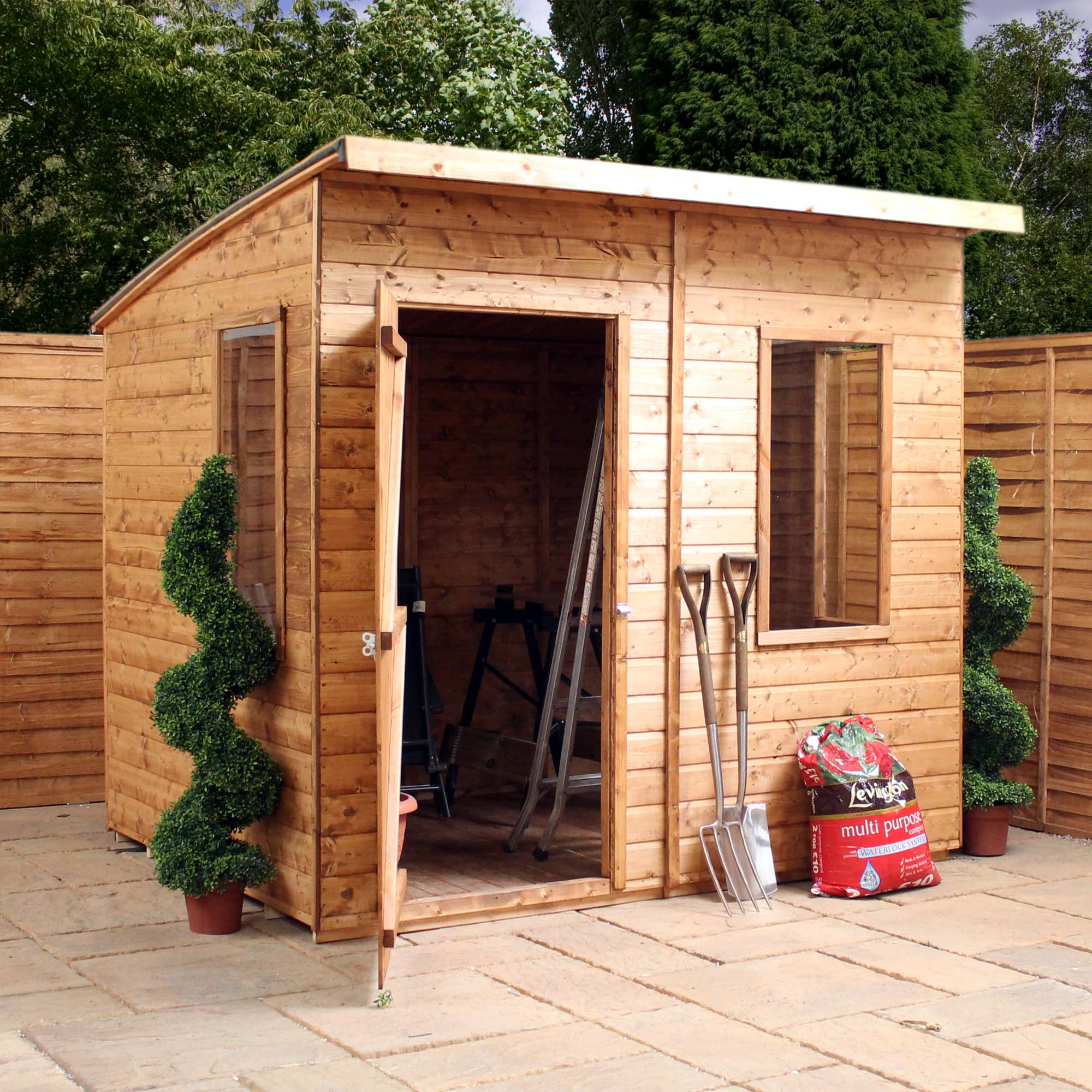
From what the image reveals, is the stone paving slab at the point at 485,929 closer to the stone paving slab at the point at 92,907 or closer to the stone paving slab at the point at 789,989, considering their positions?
the stone paving slab at the point at 789,989

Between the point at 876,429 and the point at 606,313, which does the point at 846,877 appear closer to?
the point at 876,429

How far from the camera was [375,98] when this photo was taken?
20328 millimetres

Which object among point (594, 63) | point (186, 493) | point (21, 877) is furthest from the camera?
point (594, 63)

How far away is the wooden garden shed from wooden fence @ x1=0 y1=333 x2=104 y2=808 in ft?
2.42

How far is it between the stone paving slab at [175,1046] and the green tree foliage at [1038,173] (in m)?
18.9

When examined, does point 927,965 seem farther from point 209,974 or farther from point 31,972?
point 31,972

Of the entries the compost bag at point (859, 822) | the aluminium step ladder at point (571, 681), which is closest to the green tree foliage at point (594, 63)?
the aluminium step ladder at point (571, 681)

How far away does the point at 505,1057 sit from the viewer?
4.02m

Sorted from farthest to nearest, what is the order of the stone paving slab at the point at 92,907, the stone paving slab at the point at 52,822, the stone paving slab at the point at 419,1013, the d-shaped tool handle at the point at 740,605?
the stone paving slab at the point at 52,822 < the d-shaped tool handle at the point at 740,605 < the stone paving slab at the point at 92,907 < the stone paving slab at the point at 419,1013

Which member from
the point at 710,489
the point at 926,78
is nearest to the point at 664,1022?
the point at 710,489

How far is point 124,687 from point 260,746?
156 centimetres

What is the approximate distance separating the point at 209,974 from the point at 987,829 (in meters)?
3.36

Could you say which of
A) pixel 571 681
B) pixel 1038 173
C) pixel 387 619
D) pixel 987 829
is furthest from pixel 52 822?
pixel 1038 173

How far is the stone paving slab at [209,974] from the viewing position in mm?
4547
